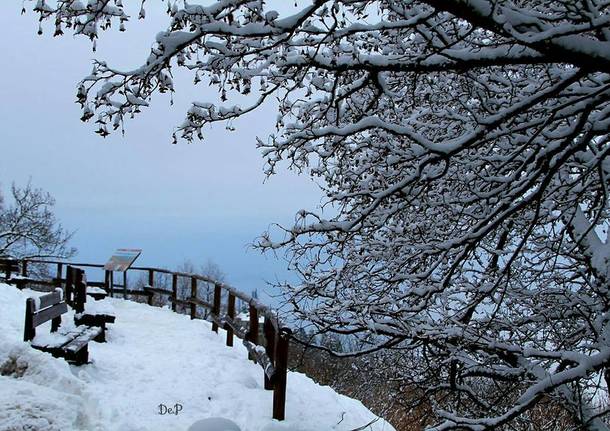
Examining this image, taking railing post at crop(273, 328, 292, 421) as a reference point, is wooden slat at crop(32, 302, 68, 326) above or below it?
above

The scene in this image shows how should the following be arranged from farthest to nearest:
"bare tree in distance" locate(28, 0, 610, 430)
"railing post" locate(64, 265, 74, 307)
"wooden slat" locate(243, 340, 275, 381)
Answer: "railing post" locate(64, 265, 74, 307) → "wooden slat" locate(243, 340, 275, 381) → "bare tree in distance" locate(28, 0, 610, 430)

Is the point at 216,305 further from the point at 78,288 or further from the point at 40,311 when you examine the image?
the point at 40,311

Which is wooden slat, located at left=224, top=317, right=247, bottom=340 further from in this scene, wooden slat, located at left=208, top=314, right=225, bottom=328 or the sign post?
the sign post

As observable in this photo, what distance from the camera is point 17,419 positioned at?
4625 millimetres

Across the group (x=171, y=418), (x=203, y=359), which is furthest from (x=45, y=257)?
(x=171, y=418)

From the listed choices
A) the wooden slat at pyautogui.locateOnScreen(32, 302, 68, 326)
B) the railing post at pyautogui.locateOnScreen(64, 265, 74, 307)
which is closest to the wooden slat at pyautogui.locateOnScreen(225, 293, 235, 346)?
the wooden slat at pyautogui.locateOnScreen(32, 302, 68, 326)

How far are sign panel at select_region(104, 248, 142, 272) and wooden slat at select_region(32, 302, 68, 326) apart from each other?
8579mm

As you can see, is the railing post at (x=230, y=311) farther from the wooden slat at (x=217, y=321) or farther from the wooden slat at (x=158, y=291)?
the wooden slat at (x=158, y=291)

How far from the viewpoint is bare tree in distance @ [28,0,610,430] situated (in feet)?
11.5

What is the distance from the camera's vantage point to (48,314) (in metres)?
7.84

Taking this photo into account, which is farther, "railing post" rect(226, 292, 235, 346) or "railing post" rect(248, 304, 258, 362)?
"railing post" rect(226, 292, 235, 346)

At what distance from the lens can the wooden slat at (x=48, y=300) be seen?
7.64 m

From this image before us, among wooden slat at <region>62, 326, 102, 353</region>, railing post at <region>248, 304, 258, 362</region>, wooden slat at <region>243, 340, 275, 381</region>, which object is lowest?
wooden slat at <region>243, 340, 275, 381</region>

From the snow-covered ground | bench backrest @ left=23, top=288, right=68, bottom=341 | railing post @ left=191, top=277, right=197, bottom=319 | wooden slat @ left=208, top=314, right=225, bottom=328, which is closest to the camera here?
the snow-covered ground
